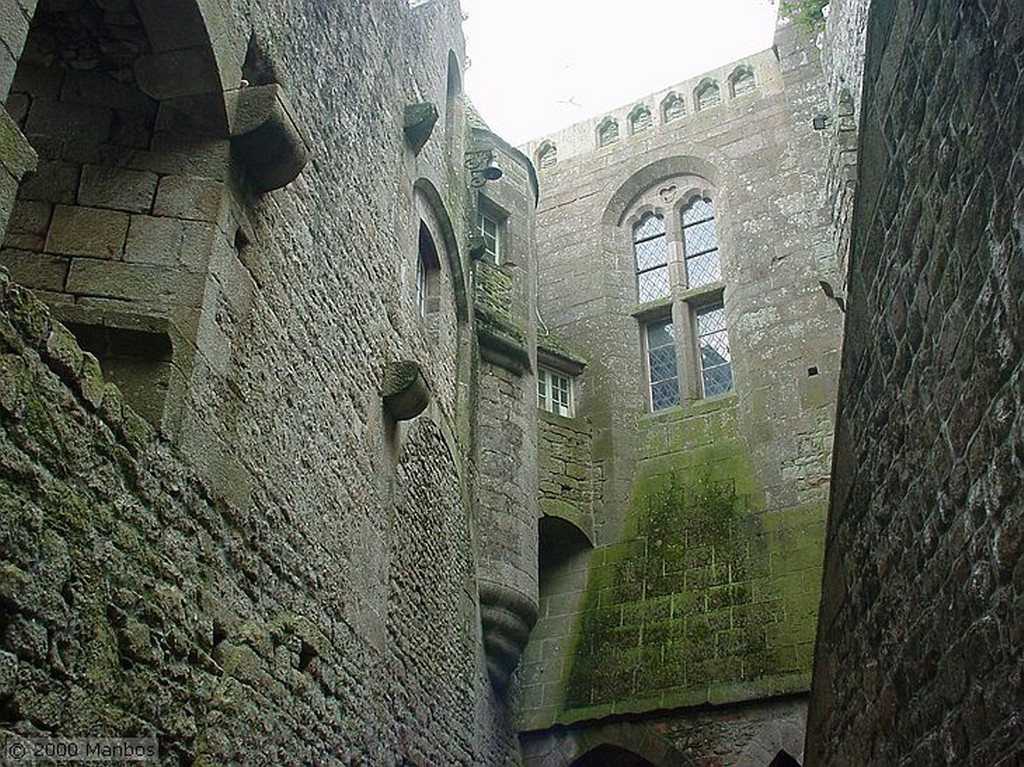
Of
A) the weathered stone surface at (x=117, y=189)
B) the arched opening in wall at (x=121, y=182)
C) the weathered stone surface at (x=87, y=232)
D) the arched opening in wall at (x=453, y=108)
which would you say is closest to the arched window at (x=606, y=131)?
the arched opening in wall at (x=453, y=108)

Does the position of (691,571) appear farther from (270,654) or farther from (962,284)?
(962,284)

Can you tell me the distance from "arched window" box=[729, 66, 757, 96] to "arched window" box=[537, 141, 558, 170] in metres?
2.61

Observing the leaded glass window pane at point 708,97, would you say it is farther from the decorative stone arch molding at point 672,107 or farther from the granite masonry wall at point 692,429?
the decorative stone arch molding at point 672,107

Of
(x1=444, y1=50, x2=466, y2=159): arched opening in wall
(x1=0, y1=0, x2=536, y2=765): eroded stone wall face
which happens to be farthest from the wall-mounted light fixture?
(x1=0, y1=0, x2=536, y2=765): eroded stone wall face

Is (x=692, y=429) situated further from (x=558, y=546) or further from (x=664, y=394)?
(x=558, y=546)

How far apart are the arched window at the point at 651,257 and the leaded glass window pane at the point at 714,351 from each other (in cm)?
67

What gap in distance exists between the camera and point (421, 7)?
9.29 meters

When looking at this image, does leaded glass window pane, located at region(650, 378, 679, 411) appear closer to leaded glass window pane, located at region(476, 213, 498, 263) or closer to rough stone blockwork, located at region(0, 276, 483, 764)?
leaded glass window pane, located at region(476, 213, 498, 263)

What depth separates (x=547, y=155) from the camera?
15891 mm

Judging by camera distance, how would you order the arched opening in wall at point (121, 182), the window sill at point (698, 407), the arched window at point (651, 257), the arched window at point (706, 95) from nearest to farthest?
the arched opening in wall at point (121, 182) < the window sill at point (698, 407) < the arched window at point (651, 257) < the arched window at point (706, 95)

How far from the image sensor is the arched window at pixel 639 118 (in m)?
15.3


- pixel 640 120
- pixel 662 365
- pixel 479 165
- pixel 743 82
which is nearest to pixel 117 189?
pixel 479 165

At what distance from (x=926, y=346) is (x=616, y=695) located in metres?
7.23

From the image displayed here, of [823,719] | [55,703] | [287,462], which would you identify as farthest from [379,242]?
[55,703]
